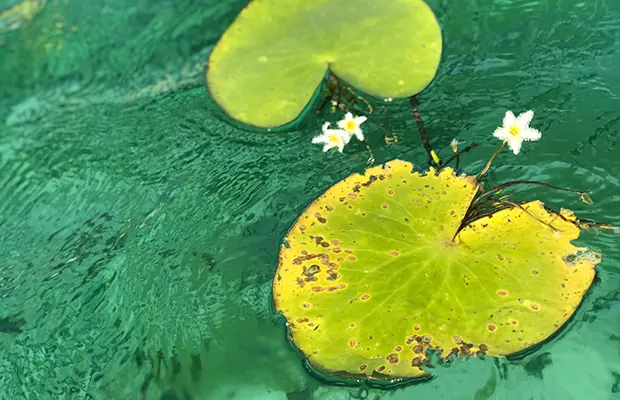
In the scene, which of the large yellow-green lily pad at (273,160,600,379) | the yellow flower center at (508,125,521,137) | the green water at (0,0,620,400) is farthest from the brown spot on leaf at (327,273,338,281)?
the yellow flower center at (508,125,521,137)

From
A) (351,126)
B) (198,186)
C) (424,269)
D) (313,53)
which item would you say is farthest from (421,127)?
(198,186)

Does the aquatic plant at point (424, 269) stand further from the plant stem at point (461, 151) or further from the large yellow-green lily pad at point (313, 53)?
the large yellow-green lily pad at point (313, 53)

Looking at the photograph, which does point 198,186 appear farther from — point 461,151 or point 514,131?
point 514,131

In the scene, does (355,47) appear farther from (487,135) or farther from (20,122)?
(20,122)

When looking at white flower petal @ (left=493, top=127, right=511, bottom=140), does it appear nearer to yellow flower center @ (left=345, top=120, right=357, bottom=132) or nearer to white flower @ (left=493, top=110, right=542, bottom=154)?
white flower @ (left=493, top=110, right=542, bottom=154)

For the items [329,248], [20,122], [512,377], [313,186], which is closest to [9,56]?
[20,122]

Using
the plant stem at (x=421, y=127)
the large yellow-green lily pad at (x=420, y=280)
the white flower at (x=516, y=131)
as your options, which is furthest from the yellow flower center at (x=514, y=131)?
the plant stem at (x=421, y=127)
